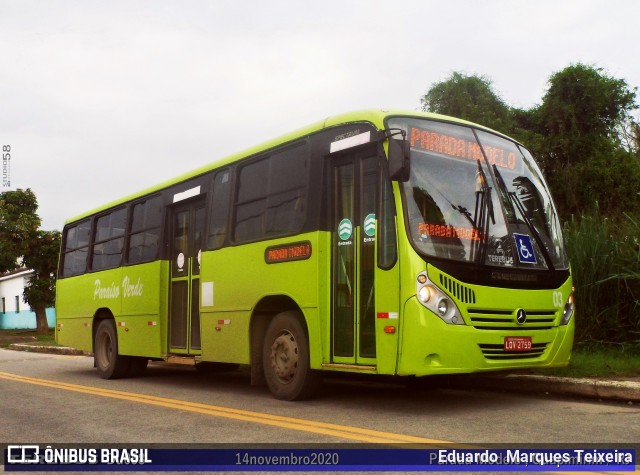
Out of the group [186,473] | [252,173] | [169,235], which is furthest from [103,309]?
[186,473]

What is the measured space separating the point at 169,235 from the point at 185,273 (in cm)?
94

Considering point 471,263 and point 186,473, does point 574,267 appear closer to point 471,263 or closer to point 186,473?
point 471,263

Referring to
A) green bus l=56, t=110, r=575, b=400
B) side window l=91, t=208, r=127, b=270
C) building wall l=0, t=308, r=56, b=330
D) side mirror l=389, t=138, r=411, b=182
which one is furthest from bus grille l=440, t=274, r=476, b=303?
building wall l=0, t=308, r=56, b=330

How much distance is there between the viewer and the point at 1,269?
35469mm

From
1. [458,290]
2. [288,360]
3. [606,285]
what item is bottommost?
[288,360]

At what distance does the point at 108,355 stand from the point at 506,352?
810 cm

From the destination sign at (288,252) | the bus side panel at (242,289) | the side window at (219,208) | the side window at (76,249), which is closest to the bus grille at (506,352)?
the bus side panel at (242,289)

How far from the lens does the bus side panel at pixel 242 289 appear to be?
8195mm

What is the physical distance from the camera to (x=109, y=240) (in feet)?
44.6

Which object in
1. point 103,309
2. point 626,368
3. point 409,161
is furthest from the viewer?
point 103,309

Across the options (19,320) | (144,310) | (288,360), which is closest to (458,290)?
(288,360)

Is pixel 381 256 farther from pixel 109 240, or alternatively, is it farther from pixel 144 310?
pixel 109 240

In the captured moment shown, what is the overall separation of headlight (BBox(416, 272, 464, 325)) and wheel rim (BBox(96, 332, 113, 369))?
783 centimetres

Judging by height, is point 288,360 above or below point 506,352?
below
